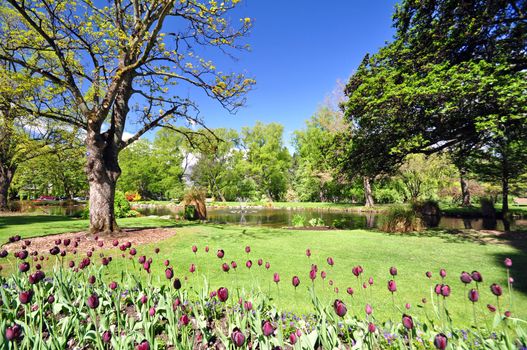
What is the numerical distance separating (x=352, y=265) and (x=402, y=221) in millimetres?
7798

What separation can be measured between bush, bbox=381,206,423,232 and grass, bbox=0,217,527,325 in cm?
211

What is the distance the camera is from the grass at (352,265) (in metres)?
4.05

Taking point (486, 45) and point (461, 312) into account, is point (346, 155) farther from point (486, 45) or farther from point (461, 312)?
point (461, 312)

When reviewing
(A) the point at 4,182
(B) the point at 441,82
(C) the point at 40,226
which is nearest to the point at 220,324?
(B) the point at 441,82

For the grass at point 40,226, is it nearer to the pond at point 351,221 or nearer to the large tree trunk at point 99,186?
the large tree trunk at point 99,186

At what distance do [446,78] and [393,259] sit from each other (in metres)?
6.11

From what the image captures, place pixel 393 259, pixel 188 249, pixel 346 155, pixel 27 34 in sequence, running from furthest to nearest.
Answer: pixel 346 155 → pixel 27 34 → pixel 188 249 → pixel 393 259

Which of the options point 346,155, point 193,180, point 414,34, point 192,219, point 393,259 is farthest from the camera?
point 193,180

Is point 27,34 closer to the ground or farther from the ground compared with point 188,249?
farther from the ground

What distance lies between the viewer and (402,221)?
1250 cm

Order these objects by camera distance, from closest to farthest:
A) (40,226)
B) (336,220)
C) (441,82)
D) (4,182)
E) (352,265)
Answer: (352,265) < (441,82) < (40,226) < (336,220) < (4,182)

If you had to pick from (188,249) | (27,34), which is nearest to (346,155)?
(188,249)

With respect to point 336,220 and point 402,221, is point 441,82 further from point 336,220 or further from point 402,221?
point 336,220

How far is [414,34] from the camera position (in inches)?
419
